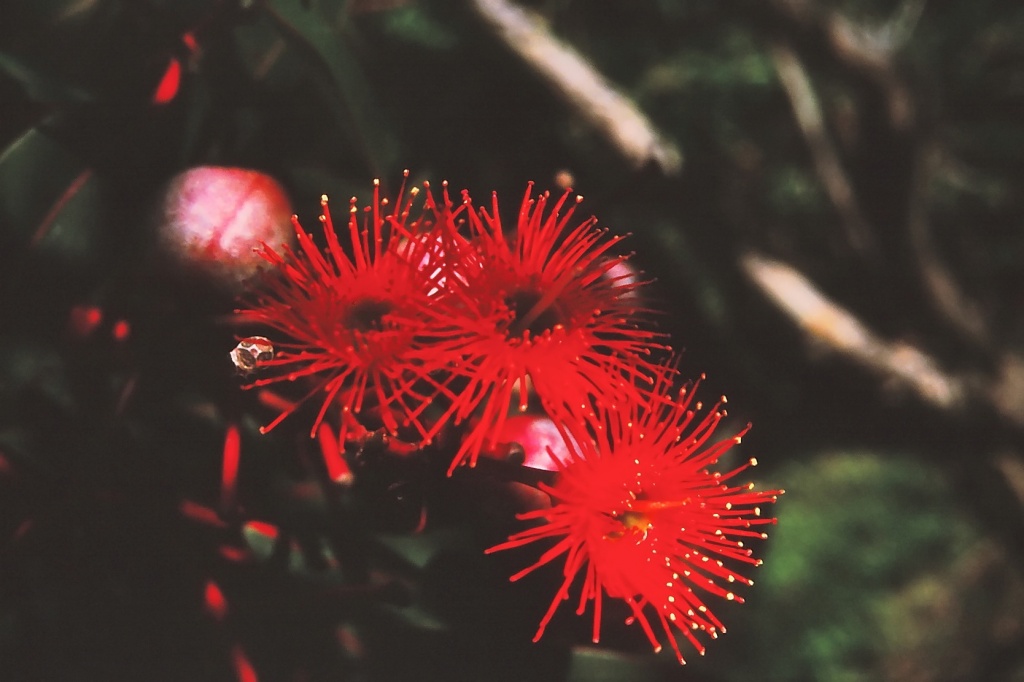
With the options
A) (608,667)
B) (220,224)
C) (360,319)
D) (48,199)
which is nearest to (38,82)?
(48,199)

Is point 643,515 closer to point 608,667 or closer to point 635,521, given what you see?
point 635,521

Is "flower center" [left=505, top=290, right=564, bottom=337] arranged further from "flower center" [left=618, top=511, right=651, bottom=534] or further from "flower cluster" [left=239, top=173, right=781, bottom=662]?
"flower center" [left=618, top=511, right=651, bottom=534]

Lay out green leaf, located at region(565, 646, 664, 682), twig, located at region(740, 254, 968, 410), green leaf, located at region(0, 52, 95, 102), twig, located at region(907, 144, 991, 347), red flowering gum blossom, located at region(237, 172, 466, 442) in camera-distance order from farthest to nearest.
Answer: twig, located at region(907, 144, 991, 347)
twig, located at region(740, 254, 968, 410)
green leaf, located at region(565, 646, 664, 682)
green leaf, located at region(0, 52, 95, 102)
red flowering gum blossom, located at region(237, 172, 466, 442)

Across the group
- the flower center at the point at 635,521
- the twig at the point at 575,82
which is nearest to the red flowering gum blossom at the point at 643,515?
the flower center at the point at 635,521

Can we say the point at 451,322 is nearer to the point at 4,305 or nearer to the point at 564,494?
the point at 564,494

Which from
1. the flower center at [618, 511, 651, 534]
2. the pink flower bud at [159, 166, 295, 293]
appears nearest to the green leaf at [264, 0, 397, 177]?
the pink flower bud at [159, 166, 295, 293]

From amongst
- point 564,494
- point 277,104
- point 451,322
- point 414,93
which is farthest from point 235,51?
point 564,494

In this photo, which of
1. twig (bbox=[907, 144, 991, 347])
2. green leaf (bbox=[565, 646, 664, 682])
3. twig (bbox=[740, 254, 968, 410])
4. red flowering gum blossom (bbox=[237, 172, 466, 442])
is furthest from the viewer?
twig (bbox=[907, 144, 991, 347])

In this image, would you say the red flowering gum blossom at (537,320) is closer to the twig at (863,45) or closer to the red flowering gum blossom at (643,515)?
the red flowering gum blossom at (643,515)
